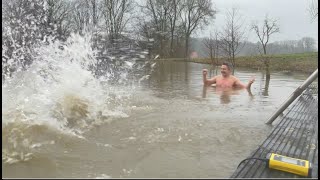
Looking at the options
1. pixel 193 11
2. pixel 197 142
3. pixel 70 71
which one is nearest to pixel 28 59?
pixel 70 71

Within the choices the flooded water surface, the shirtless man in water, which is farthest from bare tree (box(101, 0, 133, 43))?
the flooded water surface

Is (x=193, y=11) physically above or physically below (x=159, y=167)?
above

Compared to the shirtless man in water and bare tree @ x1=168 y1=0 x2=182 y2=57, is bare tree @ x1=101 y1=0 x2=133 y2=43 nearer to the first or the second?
bare tree @ x1=168 y1=0 x2=182 y2=57

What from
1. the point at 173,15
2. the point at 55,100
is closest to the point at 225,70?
the point at 55,100

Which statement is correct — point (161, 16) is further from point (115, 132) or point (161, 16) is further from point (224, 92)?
point (115, 132)

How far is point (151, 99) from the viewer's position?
7.50 metres

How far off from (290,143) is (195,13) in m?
40.0

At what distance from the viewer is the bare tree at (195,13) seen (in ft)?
140

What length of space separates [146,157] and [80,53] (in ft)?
12.6

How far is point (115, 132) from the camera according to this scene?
183 inches

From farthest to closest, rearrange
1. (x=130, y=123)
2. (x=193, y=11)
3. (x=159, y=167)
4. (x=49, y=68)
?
(x=193, y=11) < (x=49, y=68) < (x=130, y=123) < (x=159, y=167)

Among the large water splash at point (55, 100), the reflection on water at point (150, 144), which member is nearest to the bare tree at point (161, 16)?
the large water splash at point (55, 100)

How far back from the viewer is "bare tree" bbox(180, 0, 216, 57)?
42531mm

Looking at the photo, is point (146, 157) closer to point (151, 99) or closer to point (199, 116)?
point (199, 116)
